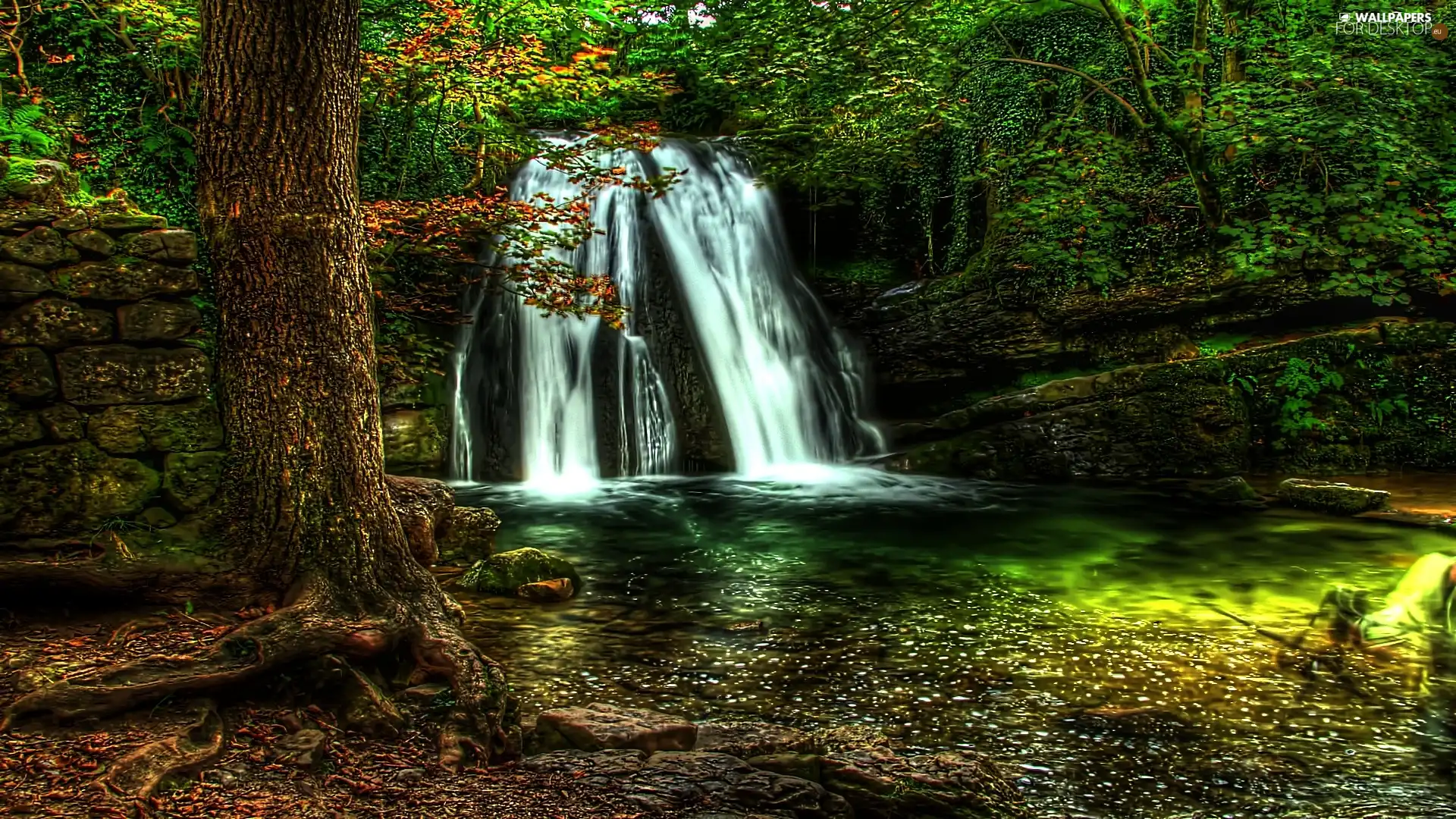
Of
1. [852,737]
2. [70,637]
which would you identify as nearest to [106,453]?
[70,637]

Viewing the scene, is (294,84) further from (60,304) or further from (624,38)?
(624,38)

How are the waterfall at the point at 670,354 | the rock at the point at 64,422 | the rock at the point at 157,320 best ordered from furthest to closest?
1. the waterfall at the point at 670,354
2. the rock at the point at 157,320
3. the rock at the point at 64,422

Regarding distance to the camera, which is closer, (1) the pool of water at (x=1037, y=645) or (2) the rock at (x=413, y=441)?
(1) the pool of water at (x=1037, y=645)

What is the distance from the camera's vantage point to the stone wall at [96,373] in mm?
4082

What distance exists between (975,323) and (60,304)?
43.6ft

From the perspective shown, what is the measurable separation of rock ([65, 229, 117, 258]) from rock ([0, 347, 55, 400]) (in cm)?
55

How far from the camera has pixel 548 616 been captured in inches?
234

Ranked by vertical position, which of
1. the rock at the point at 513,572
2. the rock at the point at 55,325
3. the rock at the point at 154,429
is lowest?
the rock at the point at 513,572

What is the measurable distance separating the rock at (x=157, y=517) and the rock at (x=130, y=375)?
553 mm

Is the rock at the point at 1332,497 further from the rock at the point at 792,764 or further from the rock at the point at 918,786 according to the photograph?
the rock at the point at 792,764

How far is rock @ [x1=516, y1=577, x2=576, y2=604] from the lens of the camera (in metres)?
6.31

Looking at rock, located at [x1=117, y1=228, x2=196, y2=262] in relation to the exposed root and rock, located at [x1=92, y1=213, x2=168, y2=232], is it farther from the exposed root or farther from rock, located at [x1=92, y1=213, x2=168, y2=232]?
the exposed root

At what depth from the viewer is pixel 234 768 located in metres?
2.99

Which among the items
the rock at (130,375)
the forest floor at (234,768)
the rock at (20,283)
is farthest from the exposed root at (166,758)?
the rock at (20,283)
